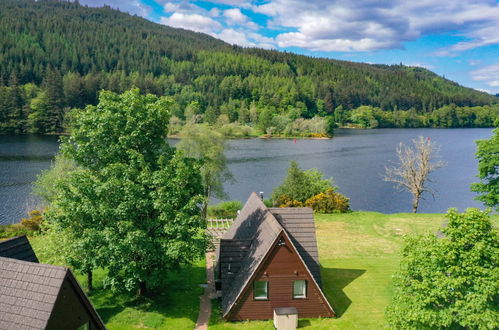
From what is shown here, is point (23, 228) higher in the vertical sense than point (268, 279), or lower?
lower

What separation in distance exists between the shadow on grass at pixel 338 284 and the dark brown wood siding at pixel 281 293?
1.80 meters

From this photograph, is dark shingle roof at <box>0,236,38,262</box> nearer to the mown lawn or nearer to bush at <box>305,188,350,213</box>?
the mown lawn

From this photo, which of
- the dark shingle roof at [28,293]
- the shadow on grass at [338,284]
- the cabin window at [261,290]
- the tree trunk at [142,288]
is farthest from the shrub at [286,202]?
the dark shingle roof at [28,293]

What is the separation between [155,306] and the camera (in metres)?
22.7

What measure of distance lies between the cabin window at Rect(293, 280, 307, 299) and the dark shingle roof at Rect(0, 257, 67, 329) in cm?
1303

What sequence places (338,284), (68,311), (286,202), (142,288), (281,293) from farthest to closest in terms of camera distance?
(286,202), (338,284), (142,288), (281,293), (68,311)

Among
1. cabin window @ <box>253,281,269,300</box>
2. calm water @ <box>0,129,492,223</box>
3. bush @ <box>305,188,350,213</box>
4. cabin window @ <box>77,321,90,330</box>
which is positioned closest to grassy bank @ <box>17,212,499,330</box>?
cabin window @ <box>253,281,269,300</box>

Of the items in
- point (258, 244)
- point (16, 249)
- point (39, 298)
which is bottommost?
point (258, 244)

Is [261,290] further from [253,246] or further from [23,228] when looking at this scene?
[23,228]

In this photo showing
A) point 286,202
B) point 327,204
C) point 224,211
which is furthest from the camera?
point 327,204

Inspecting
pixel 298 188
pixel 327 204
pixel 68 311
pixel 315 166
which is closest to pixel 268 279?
pixel 68 311

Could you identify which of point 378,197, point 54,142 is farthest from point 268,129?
point 378,197

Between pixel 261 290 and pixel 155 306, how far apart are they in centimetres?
649

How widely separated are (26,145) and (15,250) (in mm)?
→ 84622
